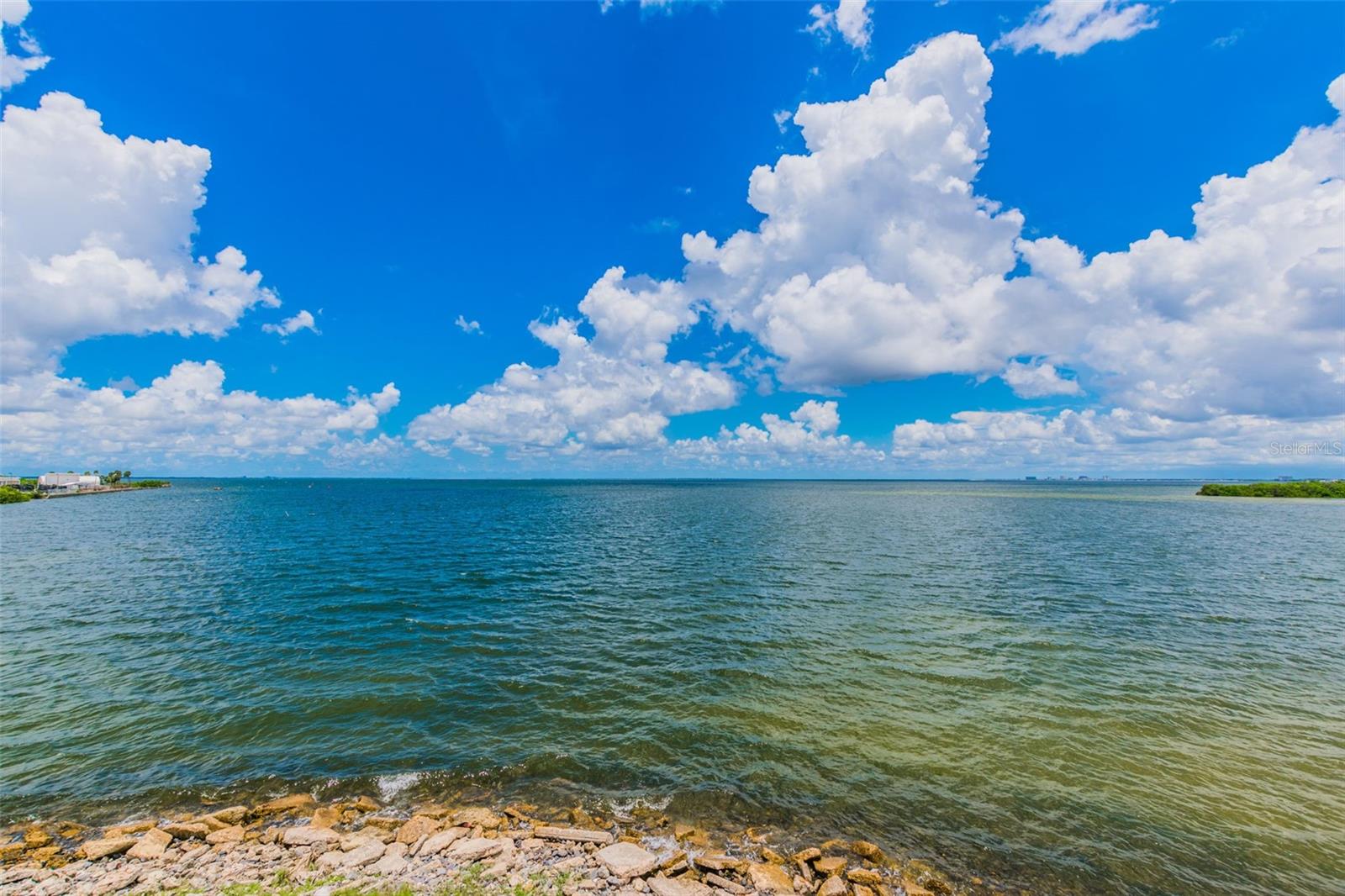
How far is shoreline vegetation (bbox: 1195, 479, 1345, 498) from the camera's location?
6275 inches

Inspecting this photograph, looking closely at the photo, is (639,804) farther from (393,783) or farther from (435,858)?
(393,783)

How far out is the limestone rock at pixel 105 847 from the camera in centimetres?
1377

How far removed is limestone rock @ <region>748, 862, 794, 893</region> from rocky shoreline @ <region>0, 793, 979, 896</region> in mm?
29

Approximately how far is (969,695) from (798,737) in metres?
8.96

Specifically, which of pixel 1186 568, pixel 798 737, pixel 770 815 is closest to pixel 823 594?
pixel 798 737

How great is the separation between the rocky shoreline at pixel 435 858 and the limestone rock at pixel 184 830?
0.03 m

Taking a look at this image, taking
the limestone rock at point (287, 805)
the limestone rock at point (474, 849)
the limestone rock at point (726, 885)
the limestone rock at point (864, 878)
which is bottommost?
the limestone rock at point (287, 805)

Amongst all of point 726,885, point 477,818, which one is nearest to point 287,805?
point 477,818

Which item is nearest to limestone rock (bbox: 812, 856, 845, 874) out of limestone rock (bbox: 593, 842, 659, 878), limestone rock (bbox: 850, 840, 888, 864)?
limestone rock (bbox: 850, 840, 888, 864)

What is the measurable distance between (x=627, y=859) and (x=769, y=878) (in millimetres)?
3517

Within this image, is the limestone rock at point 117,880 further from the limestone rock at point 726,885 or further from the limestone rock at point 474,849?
the limestone rock at point 726,885

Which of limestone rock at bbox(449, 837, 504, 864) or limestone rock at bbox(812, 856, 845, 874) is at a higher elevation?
limestone rock at bbox(449, 837, 504, 864)

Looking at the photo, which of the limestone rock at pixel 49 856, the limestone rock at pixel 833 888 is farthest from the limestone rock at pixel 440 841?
the limestone rock at pixel 833 888

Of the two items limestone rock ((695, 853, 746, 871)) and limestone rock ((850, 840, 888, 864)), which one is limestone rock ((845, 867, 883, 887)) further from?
limestone rock ((695, 853, 746, 871))
